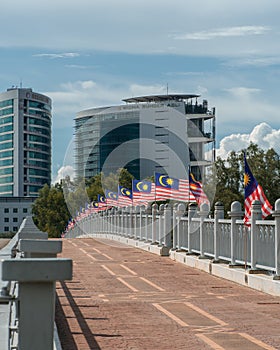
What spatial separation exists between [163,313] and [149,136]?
595 feet

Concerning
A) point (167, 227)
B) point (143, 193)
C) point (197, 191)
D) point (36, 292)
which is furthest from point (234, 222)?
point (143, 193)

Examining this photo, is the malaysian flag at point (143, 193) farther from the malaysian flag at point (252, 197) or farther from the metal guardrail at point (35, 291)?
the metal guardrail at point (35, 291)

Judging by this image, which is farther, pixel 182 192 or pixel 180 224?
pixel 182 192

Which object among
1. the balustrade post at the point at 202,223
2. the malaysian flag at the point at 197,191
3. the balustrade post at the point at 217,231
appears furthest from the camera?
the malaysian flag at the point at 197,191

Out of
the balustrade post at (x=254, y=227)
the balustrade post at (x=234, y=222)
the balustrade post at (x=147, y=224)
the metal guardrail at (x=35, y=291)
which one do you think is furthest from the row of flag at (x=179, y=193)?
the metal guardrail at (x=35, y=291)

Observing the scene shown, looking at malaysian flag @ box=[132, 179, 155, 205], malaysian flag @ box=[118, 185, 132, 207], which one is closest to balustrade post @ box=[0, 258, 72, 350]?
malaysian flag @ box=[132, 179, 155, 205]

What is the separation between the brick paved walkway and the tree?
393 ft

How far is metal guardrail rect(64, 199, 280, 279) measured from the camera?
1734 centimetres

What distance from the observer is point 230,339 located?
37.2ft

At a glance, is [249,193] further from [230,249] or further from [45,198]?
[45,198]

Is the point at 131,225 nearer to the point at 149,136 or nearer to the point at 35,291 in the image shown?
the point at 35,291

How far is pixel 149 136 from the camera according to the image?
640 ft

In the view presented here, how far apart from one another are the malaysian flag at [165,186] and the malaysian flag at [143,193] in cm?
634

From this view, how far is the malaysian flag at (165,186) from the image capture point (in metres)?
34.7
